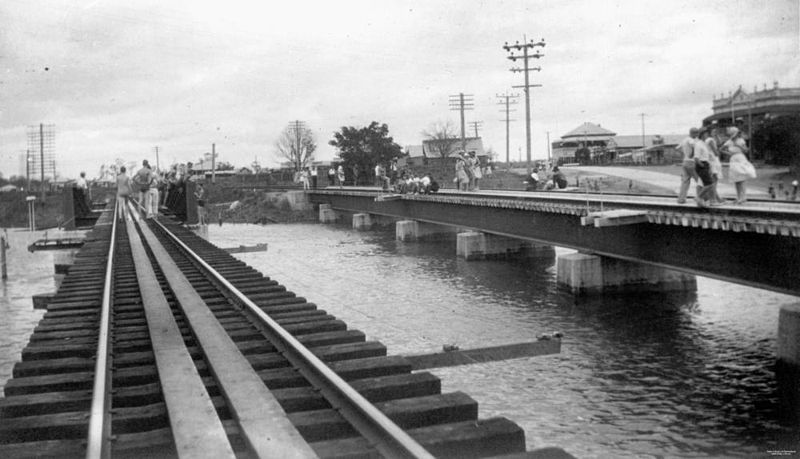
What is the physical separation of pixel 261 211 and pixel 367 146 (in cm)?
1563

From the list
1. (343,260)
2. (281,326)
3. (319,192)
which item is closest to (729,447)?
(281,326)

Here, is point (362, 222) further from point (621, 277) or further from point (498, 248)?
point (621, 277)

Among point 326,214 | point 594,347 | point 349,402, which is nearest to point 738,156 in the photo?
point 594,347

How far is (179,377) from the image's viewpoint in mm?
6754

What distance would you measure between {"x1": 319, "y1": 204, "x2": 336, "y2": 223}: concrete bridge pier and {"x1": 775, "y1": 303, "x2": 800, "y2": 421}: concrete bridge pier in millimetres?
51595

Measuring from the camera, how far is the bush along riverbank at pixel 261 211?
6531 centimetres

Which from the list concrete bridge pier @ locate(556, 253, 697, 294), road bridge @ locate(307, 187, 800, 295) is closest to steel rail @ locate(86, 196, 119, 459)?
road bridge @ locate(307, 187, 800, 295)

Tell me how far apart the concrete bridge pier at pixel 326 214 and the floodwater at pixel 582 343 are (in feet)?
103

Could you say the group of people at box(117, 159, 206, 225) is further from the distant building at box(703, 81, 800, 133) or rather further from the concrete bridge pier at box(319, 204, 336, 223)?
the distant building at box(703, 81, 800, 133)

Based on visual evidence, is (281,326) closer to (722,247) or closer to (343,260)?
(722,247)

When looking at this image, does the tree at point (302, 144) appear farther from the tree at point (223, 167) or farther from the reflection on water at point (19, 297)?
the reflection on water at point (19, 297)

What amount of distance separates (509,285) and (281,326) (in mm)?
17808

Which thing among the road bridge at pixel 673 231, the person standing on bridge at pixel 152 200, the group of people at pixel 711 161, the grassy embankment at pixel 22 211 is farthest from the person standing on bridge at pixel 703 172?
the grassy embankment at pixel 22 211

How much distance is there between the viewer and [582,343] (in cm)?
1694
